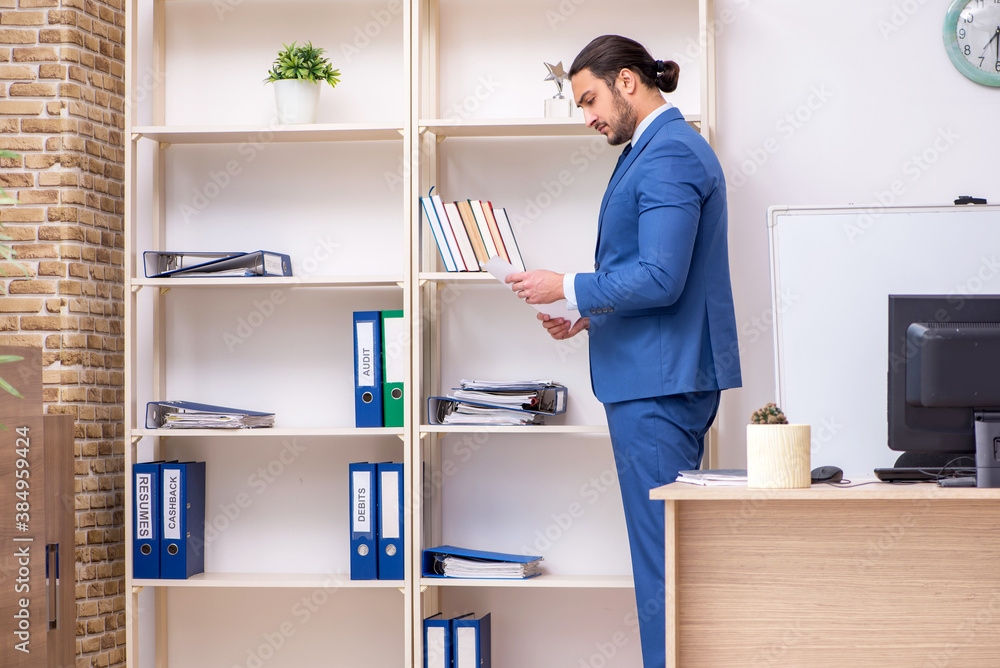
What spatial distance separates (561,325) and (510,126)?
690mm

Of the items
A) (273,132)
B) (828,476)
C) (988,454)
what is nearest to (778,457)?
(828,476)

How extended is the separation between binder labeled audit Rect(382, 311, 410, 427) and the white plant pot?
0.68m

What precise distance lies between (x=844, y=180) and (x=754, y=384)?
72 cm

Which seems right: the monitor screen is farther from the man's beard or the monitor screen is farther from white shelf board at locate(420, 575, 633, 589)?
white shelf board at locate(420, 575, 633, 589)

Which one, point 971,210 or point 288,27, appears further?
point 288,27

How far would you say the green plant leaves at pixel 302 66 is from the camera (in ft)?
9.27

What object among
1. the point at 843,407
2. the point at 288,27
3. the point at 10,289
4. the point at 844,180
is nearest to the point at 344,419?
the point at 10,289

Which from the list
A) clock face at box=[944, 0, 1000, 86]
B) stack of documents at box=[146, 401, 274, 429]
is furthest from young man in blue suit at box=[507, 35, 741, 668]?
clock face at box=[944, 0, 1000, 86]

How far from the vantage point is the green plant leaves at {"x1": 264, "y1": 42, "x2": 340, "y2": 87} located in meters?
2.83

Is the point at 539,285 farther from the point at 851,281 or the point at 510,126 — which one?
the point at 851,281

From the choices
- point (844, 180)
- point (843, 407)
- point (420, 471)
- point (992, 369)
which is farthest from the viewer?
point (844, 180)

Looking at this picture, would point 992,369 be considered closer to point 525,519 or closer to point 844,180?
point 844,180

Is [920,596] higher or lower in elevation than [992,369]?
lower

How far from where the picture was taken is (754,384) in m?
2.92
